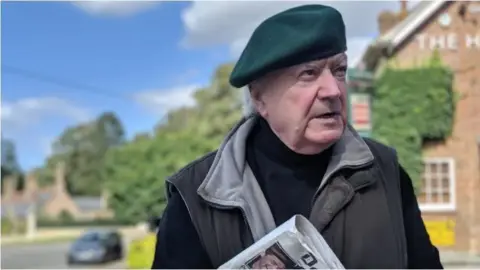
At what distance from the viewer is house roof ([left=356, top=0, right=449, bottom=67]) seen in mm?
11297

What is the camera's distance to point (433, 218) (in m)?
11.4

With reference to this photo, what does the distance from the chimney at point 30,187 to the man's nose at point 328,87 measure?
3651cm

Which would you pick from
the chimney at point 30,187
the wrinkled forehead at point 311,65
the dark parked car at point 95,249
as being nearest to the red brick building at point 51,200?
the chimney at point 30,187

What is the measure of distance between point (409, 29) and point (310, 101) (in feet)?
36.2

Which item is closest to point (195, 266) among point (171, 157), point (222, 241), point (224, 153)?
point (222, 241)

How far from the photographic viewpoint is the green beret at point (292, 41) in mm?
942


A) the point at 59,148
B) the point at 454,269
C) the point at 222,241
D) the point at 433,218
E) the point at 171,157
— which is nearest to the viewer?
the point at 222,241

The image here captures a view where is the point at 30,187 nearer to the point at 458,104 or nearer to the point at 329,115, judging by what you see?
the point at 458,104

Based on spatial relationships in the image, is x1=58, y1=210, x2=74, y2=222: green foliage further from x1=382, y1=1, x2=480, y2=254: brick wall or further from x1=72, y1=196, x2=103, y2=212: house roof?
x1=382, y1=1, x2=480, y2=254: brick wall

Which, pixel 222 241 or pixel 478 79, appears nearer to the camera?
pixel 222 241

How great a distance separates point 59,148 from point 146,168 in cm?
2559

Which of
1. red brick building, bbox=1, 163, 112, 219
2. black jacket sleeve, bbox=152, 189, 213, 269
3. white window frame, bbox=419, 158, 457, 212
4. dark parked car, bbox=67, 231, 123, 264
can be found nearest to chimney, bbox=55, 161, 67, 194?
red brick building, bbox=1, 163, 112, 219

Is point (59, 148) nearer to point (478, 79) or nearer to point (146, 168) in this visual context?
point (146, 168)

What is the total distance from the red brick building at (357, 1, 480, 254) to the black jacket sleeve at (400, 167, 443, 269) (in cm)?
1064
